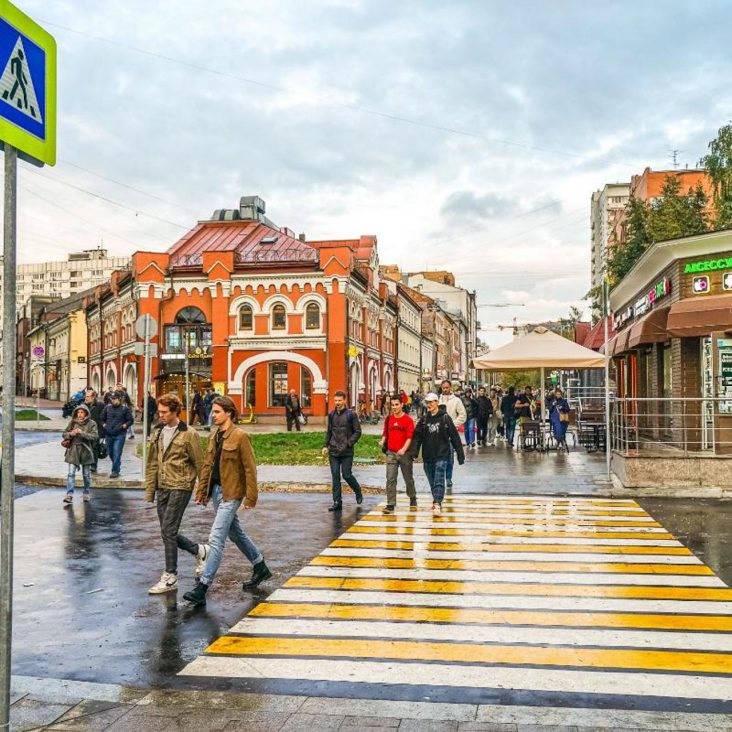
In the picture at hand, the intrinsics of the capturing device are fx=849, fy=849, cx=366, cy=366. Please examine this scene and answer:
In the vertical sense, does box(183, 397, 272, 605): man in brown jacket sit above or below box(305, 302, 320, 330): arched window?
below

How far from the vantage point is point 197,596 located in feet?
25.1

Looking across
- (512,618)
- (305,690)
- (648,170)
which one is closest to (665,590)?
(512,618)

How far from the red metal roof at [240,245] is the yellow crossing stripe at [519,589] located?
126ft

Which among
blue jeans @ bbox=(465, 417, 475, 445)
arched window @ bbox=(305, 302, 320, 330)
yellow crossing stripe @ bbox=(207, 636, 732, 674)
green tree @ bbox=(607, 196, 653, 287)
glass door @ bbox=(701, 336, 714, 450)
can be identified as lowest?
yellow crossing stripe @ bbox=(207, 636, 732, 674)

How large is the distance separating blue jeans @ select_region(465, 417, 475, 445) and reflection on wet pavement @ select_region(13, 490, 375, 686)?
12.2 metres

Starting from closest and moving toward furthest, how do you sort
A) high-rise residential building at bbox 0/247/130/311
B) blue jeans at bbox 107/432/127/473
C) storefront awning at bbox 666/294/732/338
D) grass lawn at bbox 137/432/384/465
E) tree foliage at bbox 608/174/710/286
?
storefront awning at bbox 666/294/732/338 → blue jeans at bbox 107/432/127/473 → grass lawn at bbox 137/432/384/465 → tree foliage at bbox 608/174/710/286 → high-rise residential building at bbox 0/247/130/311

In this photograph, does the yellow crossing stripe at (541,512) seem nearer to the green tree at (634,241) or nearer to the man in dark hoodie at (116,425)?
the man in dark hoodie at (116,425)

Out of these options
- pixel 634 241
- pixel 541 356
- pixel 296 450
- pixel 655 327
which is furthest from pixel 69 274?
pixel 655 327

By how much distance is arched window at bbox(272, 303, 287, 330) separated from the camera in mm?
45844

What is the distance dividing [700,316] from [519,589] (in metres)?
12.0

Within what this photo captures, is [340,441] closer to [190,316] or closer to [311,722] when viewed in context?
[311,722]

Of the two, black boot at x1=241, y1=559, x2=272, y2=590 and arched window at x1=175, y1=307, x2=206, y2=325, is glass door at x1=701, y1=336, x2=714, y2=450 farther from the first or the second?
arched window at x1=175, y1=307, x2=206, y2=325

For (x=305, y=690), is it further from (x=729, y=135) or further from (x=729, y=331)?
(x=729, y=135)

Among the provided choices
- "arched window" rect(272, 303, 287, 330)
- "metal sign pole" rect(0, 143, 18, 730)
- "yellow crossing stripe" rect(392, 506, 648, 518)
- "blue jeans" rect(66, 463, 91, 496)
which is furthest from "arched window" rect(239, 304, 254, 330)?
"metal sign pole" rect(0, 143, 18, 730)
